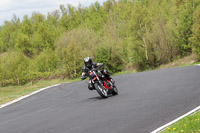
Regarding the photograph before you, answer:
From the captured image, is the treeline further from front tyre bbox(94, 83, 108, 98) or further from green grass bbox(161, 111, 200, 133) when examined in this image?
green grass bbox(161, 111, 200, 133)

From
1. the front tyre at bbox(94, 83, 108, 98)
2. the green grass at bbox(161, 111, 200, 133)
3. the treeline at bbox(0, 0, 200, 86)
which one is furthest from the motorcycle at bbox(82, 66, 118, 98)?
the treeline at bbox(0, 0, 200, 86)

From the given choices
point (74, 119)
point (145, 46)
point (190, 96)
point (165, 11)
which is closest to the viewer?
point (74, 119)

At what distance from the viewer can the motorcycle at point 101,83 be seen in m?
14.1

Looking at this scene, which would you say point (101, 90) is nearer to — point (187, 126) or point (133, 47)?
point (187, 126)

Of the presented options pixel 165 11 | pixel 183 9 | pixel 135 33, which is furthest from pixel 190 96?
pixel 165 11

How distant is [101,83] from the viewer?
563 inches

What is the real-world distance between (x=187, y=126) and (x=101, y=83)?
25.8 ft

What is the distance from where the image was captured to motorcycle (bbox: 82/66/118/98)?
14089 mm

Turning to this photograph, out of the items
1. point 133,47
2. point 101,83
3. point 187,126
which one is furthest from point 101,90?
point 133,47

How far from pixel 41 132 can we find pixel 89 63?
6640 millimetres

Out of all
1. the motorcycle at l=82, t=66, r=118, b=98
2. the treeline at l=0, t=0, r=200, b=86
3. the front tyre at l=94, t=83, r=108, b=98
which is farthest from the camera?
the treeline at l=0, t=0, r=200, b=86

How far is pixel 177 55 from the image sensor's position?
5459cm

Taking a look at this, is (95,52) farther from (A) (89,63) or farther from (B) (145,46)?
(A) (89,63)

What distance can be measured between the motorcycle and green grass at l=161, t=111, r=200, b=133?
6.86 meters
